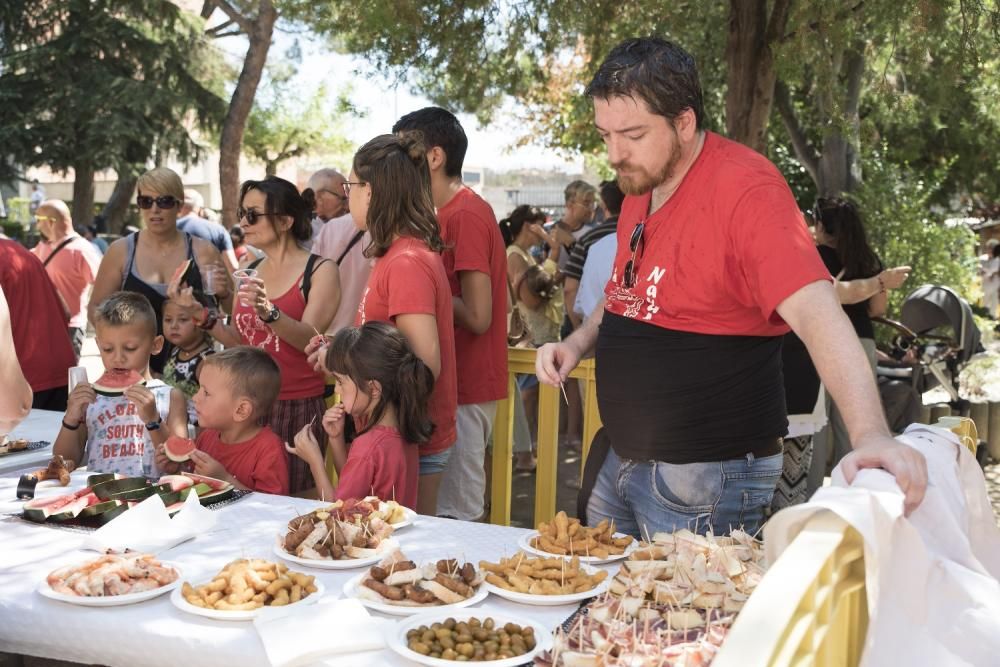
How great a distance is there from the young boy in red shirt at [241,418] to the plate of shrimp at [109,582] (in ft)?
3.73

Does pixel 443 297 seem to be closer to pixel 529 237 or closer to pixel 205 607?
pixel 205 607

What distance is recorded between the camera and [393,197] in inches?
141

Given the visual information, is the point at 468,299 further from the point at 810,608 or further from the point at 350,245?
the point at 810,608

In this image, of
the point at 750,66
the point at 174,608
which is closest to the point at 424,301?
the point at 174,608

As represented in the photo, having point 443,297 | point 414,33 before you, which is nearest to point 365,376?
point 443,297

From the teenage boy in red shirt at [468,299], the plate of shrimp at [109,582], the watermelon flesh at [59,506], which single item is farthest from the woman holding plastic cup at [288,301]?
the plate of shrimp at [109,582]

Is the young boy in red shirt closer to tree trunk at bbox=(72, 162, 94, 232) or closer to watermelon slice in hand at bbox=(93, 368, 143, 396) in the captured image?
watermelon slice in hand at bbox=(93, 368, 143, 396)

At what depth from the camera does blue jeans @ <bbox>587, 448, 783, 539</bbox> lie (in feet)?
8.57

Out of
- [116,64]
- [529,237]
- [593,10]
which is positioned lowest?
[529,237]

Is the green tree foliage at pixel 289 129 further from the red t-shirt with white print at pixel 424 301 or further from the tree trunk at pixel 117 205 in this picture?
the red t-shirt with white print at pixel 424 301

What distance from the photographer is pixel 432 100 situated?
10414mm

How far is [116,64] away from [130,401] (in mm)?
23395

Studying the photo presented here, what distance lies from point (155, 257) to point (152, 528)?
278 cm

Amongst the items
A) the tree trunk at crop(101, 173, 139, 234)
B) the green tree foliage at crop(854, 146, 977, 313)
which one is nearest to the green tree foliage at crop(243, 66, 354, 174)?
the tree trunk at crop(101, 173, 139, 234)
